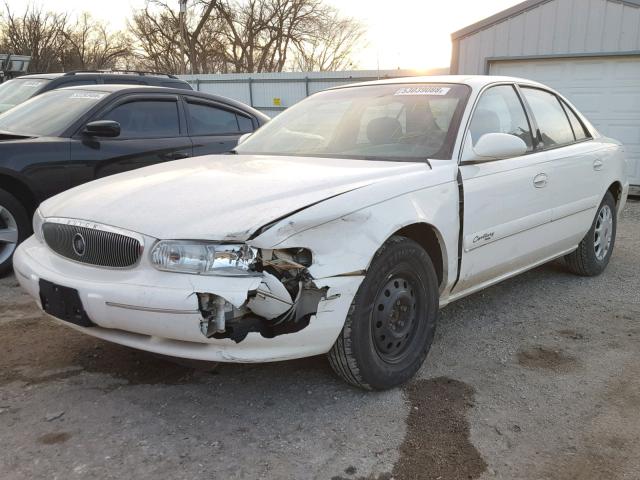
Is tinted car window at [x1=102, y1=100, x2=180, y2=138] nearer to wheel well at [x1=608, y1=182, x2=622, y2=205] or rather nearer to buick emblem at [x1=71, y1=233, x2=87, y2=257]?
buick emblem at [x1=71, y1=233, x2=87, y2=257]

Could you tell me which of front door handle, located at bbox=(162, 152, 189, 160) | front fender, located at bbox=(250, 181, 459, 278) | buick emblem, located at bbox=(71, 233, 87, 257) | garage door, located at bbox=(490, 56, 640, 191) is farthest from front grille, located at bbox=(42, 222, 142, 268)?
garage door, located at bbox=(490, 56, 640, 191)

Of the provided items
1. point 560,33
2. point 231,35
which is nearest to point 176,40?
point 231,35

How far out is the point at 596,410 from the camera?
9.37 ft

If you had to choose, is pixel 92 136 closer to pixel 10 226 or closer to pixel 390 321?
pixel 10 226

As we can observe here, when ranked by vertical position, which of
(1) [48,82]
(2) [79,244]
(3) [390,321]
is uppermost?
Result: (1) [48,82]

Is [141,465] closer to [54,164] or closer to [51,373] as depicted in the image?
[51,373]

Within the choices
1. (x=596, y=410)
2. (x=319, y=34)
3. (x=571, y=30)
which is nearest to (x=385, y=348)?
(x=596, y=410)

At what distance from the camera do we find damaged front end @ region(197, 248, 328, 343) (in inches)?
93.5

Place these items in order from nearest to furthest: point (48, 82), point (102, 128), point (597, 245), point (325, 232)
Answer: point (325, 232), point (102, 128), point (597, 245), point (48, 82)

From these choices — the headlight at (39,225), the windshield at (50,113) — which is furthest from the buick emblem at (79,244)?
the windshield at (50,113)

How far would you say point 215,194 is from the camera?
274cm

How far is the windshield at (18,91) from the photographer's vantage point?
739 cm

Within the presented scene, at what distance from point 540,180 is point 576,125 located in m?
1.22

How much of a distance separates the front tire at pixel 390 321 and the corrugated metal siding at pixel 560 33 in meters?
8.42
